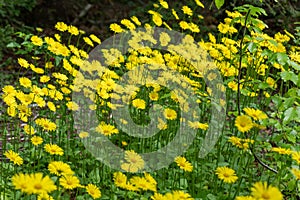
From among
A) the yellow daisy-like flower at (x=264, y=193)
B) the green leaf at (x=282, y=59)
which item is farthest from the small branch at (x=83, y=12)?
the yellow daisy-like flower at (x=264, y=193)

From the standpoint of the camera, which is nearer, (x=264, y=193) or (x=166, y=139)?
(x=264, y=193)

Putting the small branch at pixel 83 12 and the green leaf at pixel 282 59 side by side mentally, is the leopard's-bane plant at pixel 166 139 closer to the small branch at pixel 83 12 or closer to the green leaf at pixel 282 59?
the green leaf at pixel 282 59

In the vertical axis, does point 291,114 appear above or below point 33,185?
above

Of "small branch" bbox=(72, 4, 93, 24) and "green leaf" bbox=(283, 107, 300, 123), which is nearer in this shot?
"green leaf" bbox=(283, 107, 300, 123)

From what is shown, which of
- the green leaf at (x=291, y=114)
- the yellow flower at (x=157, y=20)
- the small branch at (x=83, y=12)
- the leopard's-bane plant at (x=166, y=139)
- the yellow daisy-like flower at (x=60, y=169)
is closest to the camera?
the yellow daisy-like flower at (x=60, y=169)

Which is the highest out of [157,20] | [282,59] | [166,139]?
[157,20]

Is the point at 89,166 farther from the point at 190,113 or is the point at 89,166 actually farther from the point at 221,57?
the point at 221,57

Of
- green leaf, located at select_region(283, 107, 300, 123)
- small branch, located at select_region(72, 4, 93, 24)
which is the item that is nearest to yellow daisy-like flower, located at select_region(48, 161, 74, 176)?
green leaf, located at select_region(283, 107, 300, 123)

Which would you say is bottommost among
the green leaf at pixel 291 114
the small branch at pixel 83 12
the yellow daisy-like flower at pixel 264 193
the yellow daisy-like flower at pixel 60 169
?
the yellow daisy-like flower at pixel 60 169

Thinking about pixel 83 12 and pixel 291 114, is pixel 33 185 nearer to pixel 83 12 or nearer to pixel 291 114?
pixel 291 114

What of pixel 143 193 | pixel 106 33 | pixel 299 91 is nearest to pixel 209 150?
pixel 143 193

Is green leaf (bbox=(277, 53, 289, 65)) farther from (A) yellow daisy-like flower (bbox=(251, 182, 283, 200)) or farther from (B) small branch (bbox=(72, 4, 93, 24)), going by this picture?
(B) small branch (bbox=(72, 4, 93, 24))

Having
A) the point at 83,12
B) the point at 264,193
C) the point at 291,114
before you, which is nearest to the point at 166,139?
the point at 291,114

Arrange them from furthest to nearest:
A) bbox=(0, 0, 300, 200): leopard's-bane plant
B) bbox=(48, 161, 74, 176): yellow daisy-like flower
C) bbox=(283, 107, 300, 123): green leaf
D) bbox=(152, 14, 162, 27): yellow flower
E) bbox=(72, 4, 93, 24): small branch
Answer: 1. bbox=(72, 4, 93, 24): small branch
2. bbox=(152, 14, 162, 27): yellow flower
3. bbox=(0, 0, 300, 200): leopard's-bane plant
4. bbox=(283, 107, 300, 123): green leaf
5. bbox=(48, 161, 74, 176): yellow daisy-like flower
